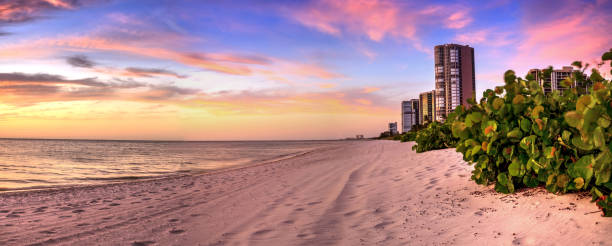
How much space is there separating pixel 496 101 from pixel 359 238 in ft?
6.72

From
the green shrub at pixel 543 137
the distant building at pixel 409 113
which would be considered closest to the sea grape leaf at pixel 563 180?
the green shrub at pixel 543 137

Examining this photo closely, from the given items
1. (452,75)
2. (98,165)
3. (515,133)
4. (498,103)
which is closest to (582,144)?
(515,133)

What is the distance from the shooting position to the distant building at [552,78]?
142 inches

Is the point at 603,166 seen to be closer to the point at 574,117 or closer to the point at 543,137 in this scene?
the point at 574,117

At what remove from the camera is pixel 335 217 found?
13.0ft

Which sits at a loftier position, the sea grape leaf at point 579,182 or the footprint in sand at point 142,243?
the sea grape leaf at point 579,182

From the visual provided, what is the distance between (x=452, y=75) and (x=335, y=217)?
91.7m

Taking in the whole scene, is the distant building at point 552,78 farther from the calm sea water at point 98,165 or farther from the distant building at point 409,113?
the distant building at point 409,113

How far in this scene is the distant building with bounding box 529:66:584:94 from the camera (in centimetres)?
360

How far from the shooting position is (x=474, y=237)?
2.85m

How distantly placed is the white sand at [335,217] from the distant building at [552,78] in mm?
1128

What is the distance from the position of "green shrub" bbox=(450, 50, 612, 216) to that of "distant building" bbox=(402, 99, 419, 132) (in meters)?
142

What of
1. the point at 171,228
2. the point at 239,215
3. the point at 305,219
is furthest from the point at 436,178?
the point at 171,228

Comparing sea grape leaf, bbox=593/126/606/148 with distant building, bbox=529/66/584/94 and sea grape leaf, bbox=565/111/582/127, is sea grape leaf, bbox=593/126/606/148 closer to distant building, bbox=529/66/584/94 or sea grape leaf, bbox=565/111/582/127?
sea grape leaf, bbox=565/111/582/127
